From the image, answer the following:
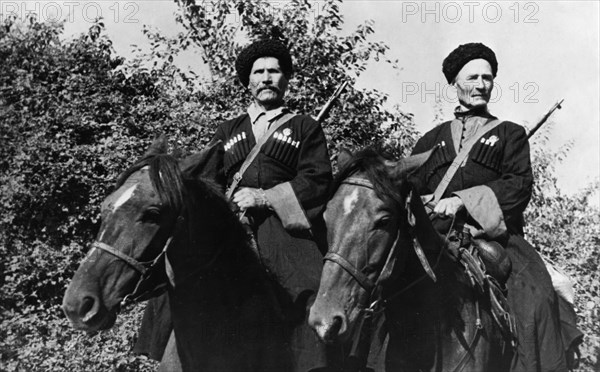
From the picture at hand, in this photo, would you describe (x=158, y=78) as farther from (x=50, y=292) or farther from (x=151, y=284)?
(x=151, y=284)

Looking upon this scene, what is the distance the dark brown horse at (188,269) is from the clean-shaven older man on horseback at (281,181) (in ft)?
0.57

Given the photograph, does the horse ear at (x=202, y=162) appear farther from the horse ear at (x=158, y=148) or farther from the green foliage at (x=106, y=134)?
the green foliage at (x=106, y=134)

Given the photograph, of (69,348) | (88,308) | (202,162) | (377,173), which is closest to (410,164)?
(377,173)

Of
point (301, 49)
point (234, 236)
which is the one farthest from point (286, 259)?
point (301, 49)

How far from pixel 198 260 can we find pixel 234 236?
1.18ft

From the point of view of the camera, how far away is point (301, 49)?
13789 mm

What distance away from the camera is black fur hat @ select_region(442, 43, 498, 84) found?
7676mm

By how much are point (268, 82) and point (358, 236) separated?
2.10 metres

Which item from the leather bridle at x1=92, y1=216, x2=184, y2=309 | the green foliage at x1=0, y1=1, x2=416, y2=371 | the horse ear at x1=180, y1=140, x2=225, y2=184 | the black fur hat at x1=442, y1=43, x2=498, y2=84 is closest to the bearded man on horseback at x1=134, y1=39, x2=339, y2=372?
the horse ear at x1=180, y1=140, x2=225, y2=184

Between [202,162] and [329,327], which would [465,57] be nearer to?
[202,162]

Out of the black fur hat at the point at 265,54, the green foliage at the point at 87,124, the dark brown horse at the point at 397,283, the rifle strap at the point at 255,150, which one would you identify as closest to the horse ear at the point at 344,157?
the dark brown horse at the point at 397,283

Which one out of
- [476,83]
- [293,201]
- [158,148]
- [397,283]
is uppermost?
→ [476,83]

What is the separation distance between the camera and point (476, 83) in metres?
7.62

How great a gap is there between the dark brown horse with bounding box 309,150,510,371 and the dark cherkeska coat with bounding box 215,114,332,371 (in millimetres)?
444
